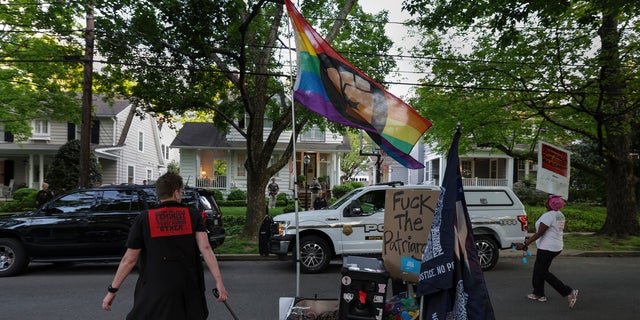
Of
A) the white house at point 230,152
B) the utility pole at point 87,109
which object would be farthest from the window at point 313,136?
the utility pole at point 87,109

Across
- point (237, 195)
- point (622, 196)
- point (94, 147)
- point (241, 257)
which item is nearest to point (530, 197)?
point (622, 196)

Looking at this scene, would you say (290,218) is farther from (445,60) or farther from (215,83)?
(445,60)

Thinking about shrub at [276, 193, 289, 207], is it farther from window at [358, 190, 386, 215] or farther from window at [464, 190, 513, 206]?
window at [464, 190, 513, 206]

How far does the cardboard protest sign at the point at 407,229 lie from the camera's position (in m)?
4.45

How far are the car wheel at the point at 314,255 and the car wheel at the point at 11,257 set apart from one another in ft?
19.0

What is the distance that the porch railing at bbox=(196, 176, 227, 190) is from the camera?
89.3 ft

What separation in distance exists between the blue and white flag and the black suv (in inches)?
277

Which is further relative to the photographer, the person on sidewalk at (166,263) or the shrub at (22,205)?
the shrub at (22,205)

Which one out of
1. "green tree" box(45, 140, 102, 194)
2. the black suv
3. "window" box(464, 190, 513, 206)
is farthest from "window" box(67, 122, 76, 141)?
"window" box(464, 190, 513, 206)

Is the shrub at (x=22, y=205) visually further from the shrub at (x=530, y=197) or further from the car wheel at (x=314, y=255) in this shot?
the shrub at (x=530, y=197)

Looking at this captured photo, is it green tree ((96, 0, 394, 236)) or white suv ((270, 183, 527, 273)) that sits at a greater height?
green tree ((96, 0, 394, 236))

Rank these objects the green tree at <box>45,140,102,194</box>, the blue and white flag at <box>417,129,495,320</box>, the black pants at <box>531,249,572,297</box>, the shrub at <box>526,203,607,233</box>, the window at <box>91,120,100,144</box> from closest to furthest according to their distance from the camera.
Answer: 1. the blue and white flag at <box>417,129,495,320</box>
2. the black pants at <box>531,249,572,297</box>
3. the shrub at <box>526,203,607,233</box>
4. the green tree at <box>45,140,102,194</box>
5. the window at <box>91,120,100,144</box>

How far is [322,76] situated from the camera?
15.5 ft

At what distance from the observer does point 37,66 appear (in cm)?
1598
